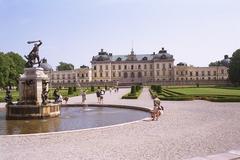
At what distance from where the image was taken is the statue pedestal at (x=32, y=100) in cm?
1816

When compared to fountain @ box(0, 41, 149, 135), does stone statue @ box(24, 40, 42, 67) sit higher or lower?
higher

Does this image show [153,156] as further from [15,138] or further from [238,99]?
[238,99]

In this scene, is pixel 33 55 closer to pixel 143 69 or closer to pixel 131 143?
pixel 131 143

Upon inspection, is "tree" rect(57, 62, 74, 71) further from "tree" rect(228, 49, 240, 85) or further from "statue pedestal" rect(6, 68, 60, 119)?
"statue pedestal" rect(6, 68, 60, 119)

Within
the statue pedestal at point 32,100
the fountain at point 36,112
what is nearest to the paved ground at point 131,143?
the fountain at point 36,112

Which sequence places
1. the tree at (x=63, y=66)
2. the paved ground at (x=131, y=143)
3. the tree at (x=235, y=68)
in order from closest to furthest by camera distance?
the paved ground at (x=131, y=143) < the tree at (x=235, y=68) < the tree at (x=63, y=66)

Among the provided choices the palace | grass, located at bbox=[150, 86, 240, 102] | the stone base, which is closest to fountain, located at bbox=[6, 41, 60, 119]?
the stone base

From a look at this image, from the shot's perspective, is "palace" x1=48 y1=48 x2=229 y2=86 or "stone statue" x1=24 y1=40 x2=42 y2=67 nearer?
"stone statue" x1=24 y1=40 x2=42 y2=67

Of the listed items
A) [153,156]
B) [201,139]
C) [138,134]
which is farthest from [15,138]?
[201,139]

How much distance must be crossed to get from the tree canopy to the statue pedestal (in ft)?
140

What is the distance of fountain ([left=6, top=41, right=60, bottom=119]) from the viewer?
18.2m

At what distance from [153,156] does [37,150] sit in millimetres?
3072

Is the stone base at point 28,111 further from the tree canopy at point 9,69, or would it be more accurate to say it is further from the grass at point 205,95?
the tree canopy at point 9,69

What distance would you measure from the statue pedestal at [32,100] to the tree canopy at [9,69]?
42684 mm
